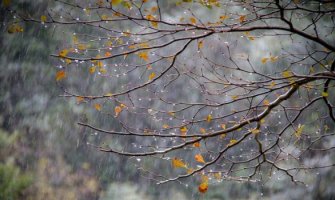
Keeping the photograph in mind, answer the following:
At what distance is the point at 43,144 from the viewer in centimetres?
596

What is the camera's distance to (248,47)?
5.65 metres

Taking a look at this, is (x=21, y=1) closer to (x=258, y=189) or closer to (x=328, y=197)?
(x=258, y=189)

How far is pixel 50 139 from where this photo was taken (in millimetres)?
5969

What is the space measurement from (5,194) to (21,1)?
2.73m

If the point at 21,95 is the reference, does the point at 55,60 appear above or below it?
above

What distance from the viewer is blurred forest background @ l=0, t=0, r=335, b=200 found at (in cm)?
566

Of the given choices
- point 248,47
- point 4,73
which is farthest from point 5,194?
point 248,47

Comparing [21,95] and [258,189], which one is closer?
[258,189]

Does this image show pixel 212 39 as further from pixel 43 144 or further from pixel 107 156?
pixel 43 144

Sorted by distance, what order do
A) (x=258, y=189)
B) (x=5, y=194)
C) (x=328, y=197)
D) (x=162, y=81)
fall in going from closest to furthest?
(x=328, y=197) < (x=5, y=194) < (x=258, y=189) < (x=162, y=81)

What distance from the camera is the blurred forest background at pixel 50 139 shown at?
5.66 meters

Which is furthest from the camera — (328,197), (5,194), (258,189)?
(258,189)

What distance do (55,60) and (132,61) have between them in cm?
115

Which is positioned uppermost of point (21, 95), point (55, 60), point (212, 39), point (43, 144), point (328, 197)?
point (212, 39)
